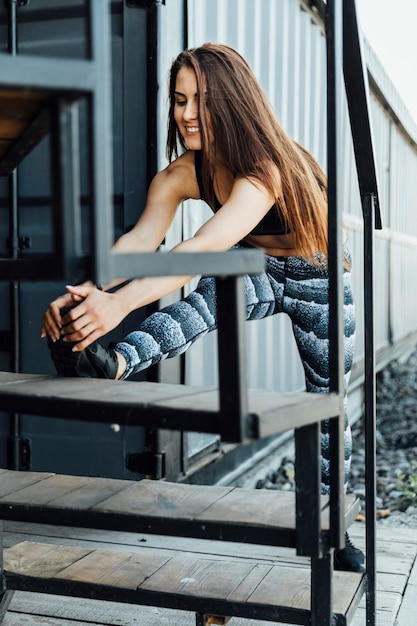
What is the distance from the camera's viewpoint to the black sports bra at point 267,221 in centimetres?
241

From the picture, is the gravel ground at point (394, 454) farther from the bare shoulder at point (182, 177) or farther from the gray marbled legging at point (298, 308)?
the bare shoulder at point (182, 177)

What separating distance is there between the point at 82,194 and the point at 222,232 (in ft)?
4.84

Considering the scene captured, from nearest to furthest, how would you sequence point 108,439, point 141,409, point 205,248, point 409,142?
point 141,409
point 205,248
point 108,439
point 409,142

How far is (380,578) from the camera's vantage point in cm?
267

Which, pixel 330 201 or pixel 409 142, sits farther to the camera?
pixel 409 142

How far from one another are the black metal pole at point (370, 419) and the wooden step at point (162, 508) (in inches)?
10.6

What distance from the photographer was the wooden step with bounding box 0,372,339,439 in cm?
147

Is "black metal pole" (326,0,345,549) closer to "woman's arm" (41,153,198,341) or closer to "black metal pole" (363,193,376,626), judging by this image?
"black metal pole" (363,193,376,626)

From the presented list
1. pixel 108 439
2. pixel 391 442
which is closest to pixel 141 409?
pixel 108 439

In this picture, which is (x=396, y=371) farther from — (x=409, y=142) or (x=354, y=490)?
(x=354, y=490)

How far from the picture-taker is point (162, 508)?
1.82m

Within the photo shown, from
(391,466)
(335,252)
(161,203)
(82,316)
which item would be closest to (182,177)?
(161,203)

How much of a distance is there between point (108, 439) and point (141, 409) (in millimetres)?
1937

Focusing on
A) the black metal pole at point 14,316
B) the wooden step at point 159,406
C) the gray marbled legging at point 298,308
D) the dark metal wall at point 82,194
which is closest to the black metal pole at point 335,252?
the wooden step at point 159,406
